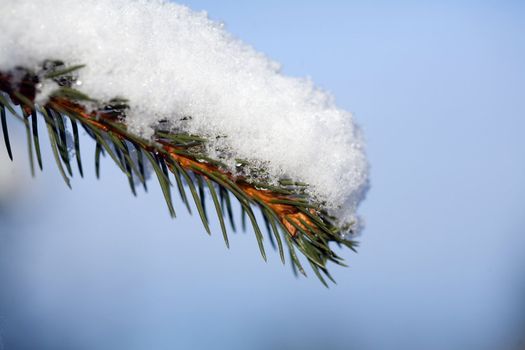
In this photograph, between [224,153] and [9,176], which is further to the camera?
[9,176]

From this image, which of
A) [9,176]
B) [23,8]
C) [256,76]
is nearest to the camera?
[23,8]

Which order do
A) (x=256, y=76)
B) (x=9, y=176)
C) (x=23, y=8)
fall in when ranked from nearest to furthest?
(x=23, y=8) < (x=256, y=76) < (x=9, y=176)

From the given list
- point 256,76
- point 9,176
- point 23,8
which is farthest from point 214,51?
point 9,176

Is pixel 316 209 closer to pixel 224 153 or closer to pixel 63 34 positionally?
pixel 224 153
